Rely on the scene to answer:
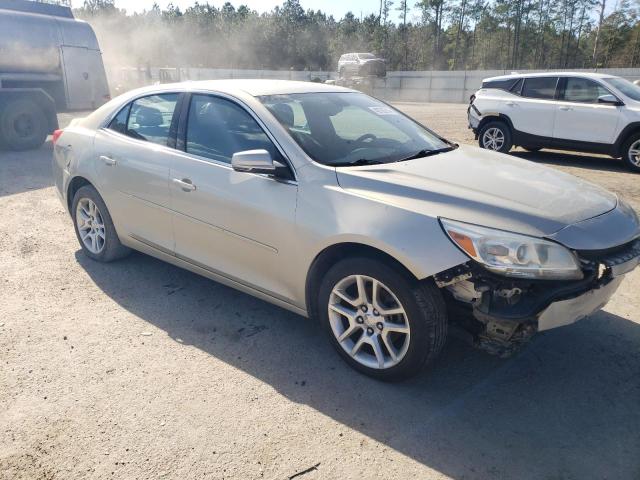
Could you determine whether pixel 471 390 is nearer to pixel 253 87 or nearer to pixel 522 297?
pixel 522 297

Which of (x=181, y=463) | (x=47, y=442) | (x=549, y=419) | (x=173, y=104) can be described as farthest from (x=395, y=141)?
(x=47, y=442)

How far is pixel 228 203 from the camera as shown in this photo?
3.46 meters

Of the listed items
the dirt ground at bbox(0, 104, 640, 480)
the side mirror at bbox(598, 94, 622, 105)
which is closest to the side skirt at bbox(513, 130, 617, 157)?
the side mirror at bbox(598, 94, 622, 105)

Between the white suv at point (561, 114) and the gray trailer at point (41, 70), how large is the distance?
27.7 feet

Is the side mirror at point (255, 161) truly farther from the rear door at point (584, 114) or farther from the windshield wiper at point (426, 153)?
the rear door at point (584, 114)

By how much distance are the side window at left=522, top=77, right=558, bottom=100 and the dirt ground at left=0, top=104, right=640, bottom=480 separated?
677 centimetres

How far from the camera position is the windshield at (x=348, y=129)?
340 centimetres

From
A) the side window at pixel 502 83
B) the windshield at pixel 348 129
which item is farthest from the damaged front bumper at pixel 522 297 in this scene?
the side window at pixel 502 83

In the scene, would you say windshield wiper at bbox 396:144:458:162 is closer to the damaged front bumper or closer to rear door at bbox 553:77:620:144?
the damaged front bumper

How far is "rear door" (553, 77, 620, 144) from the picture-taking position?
9.16 metres

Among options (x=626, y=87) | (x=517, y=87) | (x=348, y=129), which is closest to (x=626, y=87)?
(x=626, y=87)

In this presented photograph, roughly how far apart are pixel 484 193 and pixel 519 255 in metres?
0.47

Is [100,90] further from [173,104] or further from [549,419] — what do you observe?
[549,419]

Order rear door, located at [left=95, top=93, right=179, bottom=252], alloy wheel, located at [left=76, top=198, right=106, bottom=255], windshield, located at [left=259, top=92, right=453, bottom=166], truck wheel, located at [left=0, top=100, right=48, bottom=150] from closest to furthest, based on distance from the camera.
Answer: windshield, located at [left=259, top=92, right=453, bottom=166] → rear door, located at [left=95, top=93, right=179, bottom=252] → alloy wheel, located at [left=76, top=198, right=106, bottom=255] → truck wheel, located at [left=0, top=100, right=48, bottom=150]
